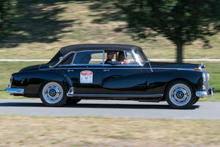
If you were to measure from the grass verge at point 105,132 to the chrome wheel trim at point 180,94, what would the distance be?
6.38 feet

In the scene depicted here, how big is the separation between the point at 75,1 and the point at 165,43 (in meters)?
12.6

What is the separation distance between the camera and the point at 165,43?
25.5 metres

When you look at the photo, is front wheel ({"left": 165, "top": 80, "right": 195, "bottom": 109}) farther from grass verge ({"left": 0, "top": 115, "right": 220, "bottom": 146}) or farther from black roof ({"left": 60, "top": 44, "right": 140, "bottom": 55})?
grass verge ({"left": 0, "top": 115, "right": 220, "bottom": 146})

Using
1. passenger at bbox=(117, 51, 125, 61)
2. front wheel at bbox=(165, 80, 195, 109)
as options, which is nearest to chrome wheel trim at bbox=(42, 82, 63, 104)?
passenger at bbox=(117, 51, 125, 61)

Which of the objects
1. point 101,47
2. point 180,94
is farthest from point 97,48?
point 180,94

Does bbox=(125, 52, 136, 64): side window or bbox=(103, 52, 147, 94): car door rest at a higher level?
bbox=(125, 52, 136, 64): side window

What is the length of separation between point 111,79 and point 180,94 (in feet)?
5.67

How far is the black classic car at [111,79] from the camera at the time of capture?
9492mm

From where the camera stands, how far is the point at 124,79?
9.66 m

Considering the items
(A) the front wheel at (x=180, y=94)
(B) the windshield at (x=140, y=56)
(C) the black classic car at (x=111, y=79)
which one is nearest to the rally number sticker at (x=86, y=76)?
(C) the black classic car at (x=111, y=79)

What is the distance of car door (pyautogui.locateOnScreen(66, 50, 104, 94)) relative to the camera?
9.80 m

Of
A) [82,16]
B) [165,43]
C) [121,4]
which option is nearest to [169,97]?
[121,4]

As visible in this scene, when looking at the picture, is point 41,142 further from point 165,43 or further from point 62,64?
point 165,43

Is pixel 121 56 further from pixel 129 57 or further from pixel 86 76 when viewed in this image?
pixel 86 76
